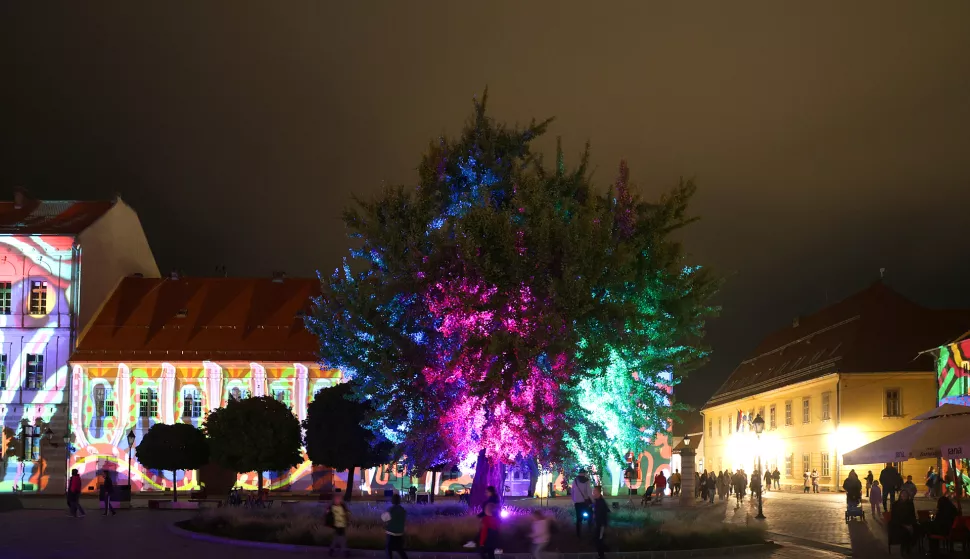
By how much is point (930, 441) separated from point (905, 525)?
319 cm

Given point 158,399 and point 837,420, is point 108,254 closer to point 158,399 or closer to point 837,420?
point 158,399

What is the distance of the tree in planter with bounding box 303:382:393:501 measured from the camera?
146 ft

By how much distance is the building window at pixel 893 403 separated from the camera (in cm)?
6047

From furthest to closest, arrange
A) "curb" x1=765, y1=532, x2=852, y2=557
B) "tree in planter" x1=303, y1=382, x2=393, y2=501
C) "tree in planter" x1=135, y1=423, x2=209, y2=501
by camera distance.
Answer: "tree in planter" x1=135, y1=423, x2=209, y2=501 < "tree in planter" x1=303, y1=382, x2=393, y2=501 < "curb" x1=765, y1=532, x2=852, y2=557

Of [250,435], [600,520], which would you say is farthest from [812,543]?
[250,435]

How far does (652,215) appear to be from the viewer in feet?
94.2

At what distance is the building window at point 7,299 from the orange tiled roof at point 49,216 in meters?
3.04

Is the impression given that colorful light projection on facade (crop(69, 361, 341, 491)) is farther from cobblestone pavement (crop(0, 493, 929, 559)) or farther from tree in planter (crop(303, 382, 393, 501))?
cobblestone pavement (crop(0, 493, 929, 559))

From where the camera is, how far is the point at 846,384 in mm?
61344

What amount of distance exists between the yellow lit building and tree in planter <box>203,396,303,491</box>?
73.9 feet

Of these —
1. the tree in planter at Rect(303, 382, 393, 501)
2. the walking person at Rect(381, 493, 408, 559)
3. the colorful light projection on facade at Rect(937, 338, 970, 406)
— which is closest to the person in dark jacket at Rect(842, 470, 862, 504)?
the colorful light projection on facade at Rect(937, 338, 970, 406)

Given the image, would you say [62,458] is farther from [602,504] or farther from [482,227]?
[602,504]

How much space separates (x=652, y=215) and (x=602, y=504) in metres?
9.24

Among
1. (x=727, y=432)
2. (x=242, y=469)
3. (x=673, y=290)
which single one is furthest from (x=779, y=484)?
(x=673, y=290)
